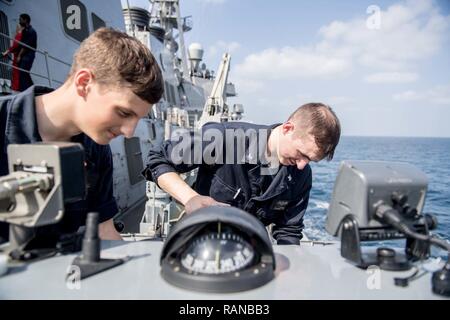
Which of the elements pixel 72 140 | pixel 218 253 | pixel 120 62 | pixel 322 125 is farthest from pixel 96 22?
pixel 218 253

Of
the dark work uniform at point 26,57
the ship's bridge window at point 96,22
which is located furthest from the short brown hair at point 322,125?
the ship's bridge window at point 96,22

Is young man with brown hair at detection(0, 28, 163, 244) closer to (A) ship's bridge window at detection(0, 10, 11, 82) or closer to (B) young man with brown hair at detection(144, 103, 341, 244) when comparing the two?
(B) young man with brown hair at detection(144, 103, 341, 244)

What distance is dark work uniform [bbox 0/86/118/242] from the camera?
4.86 feet

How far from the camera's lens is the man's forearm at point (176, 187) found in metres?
2.00

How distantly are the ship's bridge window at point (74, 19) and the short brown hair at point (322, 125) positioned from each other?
582 cm

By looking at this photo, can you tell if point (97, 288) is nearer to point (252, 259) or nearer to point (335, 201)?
point (252, 259)

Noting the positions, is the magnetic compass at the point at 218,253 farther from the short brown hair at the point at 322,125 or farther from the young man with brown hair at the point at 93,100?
the short brown hair at the point at 322,125

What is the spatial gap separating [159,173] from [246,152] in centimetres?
65

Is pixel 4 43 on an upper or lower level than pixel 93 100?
upper

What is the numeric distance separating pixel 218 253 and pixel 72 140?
118 cm

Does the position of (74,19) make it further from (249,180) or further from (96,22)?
(249,180)

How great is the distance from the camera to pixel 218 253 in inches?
38.3

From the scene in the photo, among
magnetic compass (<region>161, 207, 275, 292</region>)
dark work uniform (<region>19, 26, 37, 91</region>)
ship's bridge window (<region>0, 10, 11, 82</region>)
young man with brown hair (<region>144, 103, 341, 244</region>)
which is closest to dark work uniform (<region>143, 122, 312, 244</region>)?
young man with brown hair (<region>144, 103, 341, 244</region>)

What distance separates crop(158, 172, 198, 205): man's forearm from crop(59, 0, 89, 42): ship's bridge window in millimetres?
5463
